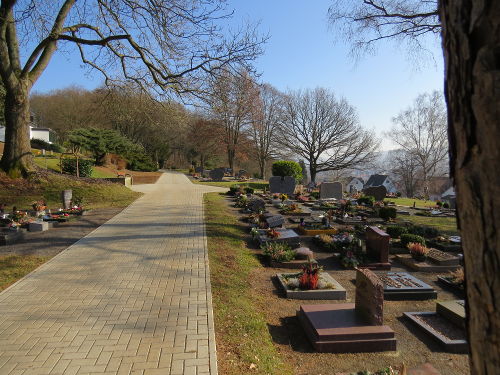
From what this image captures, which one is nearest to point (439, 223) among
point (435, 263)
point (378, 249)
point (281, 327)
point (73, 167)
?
point (435, 263)

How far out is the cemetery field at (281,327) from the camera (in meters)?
4.22

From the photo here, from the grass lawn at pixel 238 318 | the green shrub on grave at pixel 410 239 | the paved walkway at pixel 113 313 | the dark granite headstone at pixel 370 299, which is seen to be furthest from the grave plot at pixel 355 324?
the green shrub on grave at pixel 410 239

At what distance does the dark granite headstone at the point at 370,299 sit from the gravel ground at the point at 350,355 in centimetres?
46

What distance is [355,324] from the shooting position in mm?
4812

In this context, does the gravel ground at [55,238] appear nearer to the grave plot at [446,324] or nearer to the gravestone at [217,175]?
the grave plot at [446,324]

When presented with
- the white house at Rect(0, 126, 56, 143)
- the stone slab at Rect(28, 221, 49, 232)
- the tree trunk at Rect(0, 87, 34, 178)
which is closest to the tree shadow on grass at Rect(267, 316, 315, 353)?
the stone slab at Rect(28, 221, 49, 232)

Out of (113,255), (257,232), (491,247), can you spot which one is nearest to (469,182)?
(491,247)

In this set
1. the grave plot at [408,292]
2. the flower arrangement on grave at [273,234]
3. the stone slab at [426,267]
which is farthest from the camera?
the flower arrangement on grave at [273,234]

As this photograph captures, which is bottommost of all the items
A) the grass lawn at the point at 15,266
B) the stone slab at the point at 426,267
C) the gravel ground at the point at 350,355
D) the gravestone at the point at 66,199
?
the gravel ground at the point at 350,355

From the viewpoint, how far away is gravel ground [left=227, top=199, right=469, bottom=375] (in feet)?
13.9

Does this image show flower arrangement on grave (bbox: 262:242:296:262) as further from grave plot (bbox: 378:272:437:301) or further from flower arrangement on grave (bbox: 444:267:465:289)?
flower arrangement on grave (bbox: 444:267:465:289)

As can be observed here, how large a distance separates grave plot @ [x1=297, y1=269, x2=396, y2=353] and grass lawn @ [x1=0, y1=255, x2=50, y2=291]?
17.3 feet

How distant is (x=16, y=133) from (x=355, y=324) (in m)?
16.8

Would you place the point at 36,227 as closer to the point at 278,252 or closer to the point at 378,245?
the point at 278,252
